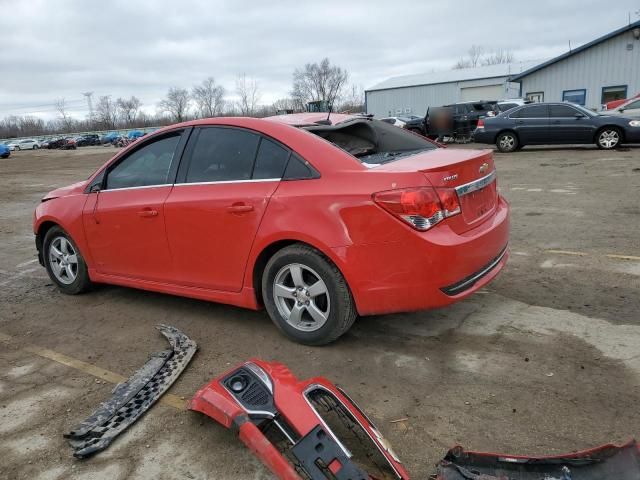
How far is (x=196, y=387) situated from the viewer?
3.23m

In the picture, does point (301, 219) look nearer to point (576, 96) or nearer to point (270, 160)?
point (270, 160)

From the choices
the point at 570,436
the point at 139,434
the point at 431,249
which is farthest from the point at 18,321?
the point at 570,436

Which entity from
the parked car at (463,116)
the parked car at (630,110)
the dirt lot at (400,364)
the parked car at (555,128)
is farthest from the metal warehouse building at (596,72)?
the dirt lot at (400,364)

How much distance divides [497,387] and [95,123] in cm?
12161

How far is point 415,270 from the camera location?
3.12 metres

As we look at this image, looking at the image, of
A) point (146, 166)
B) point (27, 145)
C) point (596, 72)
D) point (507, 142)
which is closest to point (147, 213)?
point (146, 166)

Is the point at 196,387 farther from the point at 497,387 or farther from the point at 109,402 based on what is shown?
the point at 497,387

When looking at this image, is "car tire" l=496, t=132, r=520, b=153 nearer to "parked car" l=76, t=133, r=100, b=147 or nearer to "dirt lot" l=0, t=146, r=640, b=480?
"dirt lot" l=0, t=146, r=640, b=480

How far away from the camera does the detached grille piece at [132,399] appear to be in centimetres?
272

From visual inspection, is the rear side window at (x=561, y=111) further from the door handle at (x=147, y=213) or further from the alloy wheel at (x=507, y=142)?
the door handle at (x=147, y=213)

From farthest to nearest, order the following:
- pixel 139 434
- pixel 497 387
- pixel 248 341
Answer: pixel 248 341 < pixel 497 387 < pixel 139 434

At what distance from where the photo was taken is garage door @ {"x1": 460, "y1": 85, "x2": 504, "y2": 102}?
4353 centimetres

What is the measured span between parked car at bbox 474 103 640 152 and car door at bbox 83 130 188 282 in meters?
14.2

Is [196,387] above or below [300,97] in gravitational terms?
below
